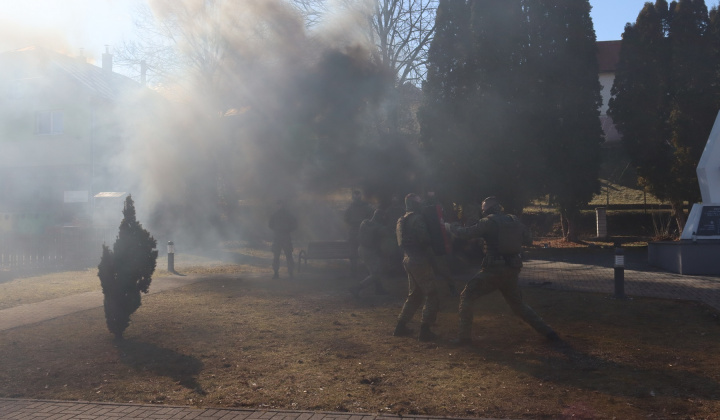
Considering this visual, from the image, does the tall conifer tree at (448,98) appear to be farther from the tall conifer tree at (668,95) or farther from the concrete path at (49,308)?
the concrete path at (49,308)

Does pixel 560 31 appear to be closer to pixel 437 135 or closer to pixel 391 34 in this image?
pixel 437 135

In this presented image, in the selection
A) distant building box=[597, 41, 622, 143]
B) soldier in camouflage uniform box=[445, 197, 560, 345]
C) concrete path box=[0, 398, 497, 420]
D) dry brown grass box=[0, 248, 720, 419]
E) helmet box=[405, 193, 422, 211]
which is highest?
distant building box=[597, 41, 622, 143]

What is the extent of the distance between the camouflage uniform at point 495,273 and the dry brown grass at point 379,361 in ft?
1.15

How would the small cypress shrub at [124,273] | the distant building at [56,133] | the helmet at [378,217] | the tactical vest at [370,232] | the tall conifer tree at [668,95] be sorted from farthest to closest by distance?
the distant building at [56,133], the tall conifer tree at [668,95], the helmet at [378,217], the tactical vest at [370,232], the small cypress shrub at [124,273]

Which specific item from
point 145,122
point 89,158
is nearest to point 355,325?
point 145,122

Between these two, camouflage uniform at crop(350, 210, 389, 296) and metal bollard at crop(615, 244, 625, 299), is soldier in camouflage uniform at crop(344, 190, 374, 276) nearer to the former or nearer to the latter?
camouflage uniform at crop(350, 210, 389, 296)

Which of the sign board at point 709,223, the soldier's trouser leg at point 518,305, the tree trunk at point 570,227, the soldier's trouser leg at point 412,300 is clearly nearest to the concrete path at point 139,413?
the soldier's trouser leg at point 518,305

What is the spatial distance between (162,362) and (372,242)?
3889mm

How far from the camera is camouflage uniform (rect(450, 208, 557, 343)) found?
242 inches

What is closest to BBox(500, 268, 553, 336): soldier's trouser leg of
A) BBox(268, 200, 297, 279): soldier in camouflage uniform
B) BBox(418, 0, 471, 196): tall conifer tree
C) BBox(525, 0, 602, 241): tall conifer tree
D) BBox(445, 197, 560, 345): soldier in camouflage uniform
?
BBox(445, 197, 560, 345): soldier in camouflage uniform

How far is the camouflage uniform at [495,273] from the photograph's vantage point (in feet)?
20.1

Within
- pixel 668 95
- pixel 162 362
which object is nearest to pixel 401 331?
pixel 162 362

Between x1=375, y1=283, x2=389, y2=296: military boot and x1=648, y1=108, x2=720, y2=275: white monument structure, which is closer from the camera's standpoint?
x1=375, y1=283, x2=389, y2=296: military boot

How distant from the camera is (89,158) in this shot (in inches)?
980
